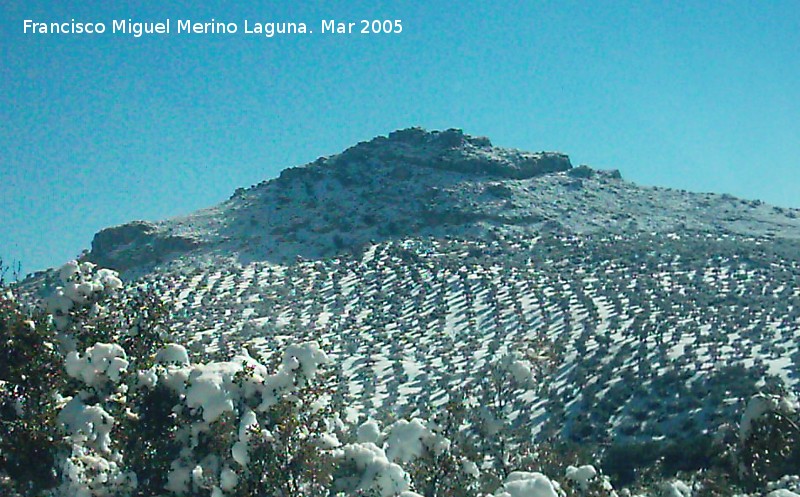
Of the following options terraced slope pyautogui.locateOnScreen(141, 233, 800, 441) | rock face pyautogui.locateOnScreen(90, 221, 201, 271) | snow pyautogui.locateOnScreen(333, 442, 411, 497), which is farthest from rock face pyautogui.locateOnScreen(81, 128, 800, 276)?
snow pyautogui.locateOnScreen(333, 442, 411, 497)

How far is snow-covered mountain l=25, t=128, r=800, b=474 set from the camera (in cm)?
3119

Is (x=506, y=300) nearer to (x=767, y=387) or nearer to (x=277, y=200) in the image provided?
(x=767, y=387)

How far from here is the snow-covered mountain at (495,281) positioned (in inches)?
1228

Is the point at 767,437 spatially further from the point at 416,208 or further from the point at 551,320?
the point at 416,208

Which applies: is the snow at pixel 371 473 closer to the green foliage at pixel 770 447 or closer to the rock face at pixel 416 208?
the green foliage at pixel 770 447

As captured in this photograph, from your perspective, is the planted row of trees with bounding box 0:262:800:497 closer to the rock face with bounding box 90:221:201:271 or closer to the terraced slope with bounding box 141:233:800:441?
the terraced slope with bounding box 141:233:800:441

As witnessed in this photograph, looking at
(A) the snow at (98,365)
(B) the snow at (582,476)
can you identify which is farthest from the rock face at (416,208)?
(A) the snow at (98,365)

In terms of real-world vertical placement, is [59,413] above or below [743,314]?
below

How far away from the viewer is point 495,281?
2013 inches

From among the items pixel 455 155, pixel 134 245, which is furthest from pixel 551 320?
pixel 134 245

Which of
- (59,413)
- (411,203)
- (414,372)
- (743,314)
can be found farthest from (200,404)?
(411,203)

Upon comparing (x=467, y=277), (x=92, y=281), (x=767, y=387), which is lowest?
(x=767, y=387)

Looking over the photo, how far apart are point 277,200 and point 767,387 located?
58413mm

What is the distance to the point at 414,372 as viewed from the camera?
121 ft
